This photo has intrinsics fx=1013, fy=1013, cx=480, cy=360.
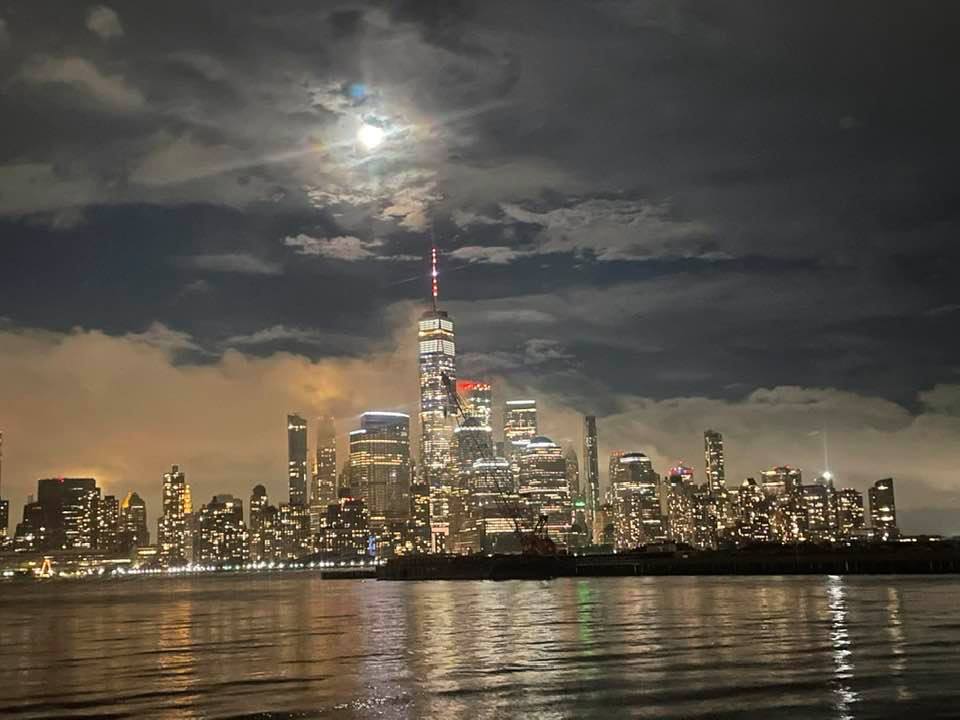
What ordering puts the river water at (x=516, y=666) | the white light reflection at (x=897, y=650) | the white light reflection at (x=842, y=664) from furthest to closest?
the white light reflection at (x=897, y=650) < the river water at (x=516, y=666) < the white light reflection at (x=842, y=664)

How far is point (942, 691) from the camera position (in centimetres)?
3462

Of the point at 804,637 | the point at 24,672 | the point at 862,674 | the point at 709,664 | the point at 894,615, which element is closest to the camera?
the point at 862,674

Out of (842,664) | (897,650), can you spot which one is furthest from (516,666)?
(897,650)

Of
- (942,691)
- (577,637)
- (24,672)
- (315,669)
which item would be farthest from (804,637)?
(24,672)

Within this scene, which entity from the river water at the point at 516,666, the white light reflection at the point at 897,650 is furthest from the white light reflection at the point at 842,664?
the white light reflection at the point at 897,650

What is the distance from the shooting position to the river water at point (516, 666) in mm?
34156

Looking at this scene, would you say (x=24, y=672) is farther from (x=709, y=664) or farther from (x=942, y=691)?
(x=942, y=691)

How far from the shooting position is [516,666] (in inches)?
1774

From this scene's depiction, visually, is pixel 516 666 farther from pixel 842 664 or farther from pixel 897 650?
pixel 897 650

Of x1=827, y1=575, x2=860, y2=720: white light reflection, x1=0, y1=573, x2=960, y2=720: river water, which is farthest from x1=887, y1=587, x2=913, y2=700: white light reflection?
x1=827, y1=575, x2=860, y2=720: white light reflection

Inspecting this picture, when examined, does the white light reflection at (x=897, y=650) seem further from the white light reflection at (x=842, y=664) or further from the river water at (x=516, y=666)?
the white light reflection at (x=842, y=664)

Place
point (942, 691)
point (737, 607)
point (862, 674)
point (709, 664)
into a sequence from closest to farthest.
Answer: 1. point (942, 691)
2. point (862, 674)
3. point (709, 664)
4. point (737, 607)

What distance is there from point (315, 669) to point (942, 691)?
26372mm

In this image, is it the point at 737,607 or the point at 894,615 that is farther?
the point at 737,607
